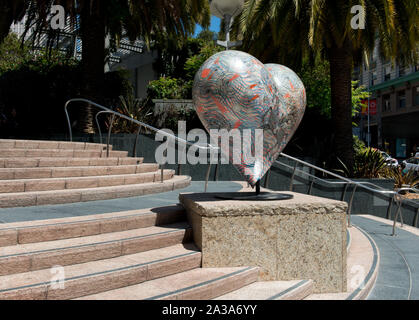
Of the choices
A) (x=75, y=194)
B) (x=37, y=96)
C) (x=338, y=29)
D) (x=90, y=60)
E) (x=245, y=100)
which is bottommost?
(x=75, y=194)

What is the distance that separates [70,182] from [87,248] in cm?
319

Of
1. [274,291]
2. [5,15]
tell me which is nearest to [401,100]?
[5,15]

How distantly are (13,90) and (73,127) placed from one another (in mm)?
2171

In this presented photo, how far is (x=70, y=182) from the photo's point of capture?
6.73 metres

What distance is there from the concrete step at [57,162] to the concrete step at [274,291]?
4.94 meters

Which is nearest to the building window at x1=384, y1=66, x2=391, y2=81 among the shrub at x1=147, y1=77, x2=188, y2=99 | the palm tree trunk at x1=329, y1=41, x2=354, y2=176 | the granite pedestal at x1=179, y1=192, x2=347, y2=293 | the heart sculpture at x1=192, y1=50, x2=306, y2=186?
the shrub at x1=147, y1=77, x2=188, y2=99

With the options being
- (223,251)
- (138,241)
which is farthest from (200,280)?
(138,241)

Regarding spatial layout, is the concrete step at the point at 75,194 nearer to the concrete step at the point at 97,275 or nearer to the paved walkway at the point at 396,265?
the concrete step at the point at 97,275

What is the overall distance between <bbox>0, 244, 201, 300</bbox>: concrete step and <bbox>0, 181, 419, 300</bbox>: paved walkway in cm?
152

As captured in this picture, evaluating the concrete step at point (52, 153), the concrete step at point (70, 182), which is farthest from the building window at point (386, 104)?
the concrete step at point (70, 182)

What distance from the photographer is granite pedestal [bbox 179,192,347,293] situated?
4.21 meters

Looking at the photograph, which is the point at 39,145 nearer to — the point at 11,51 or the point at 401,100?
the point at 11,51

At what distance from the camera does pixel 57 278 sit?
3.30m

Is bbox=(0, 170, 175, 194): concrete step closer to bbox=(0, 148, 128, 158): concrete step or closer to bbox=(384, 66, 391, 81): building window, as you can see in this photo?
bbox=(0, 148, 128, 158): concrete step
